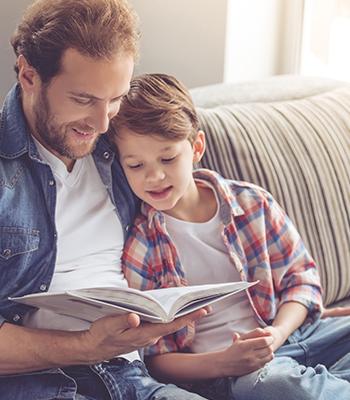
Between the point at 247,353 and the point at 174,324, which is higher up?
the point at 174,324

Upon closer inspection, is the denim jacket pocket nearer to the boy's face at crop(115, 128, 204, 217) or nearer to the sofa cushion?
the boy's face at crop(115, 128, 204, 217)

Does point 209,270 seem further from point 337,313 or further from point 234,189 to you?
point 337,313

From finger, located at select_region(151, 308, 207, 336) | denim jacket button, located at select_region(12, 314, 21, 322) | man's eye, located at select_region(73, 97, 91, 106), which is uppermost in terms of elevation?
man's eye, located at select_region(73, 97, 91, 106)

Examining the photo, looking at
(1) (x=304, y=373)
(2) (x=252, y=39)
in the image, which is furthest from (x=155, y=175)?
(2) (x=252, y=39)

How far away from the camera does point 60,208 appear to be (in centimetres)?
164

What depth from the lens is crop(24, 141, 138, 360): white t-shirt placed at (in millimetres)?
1605

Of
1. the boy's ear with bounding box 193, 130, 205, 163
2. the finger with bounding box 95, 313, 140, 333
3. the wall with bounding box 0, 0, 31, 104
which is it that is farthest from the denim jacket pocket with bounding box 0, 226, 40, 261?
the wall with bounding box 0, 0, 31, 104

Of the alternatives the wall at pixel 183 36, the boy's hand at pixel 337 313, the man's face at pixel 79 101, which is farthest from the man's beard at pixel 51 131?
the wall at pixel 183 36

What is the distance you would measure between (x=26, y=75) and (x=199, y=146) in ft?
1.40

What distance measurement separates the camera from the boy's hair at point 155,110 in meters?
1.63

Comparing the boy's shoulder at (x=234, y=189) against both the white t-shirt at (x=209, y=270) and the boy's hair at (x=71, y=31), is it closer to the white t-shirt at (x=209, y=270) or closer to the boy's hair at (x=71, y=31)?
the white t-shirt at (x=209, y=270)

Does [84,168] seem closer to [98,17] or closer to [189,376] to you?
[98,17]

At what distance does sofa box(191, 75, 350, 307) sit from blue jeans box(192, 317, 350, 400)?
9.8 inches

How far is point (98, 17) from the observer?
152 centimetres
